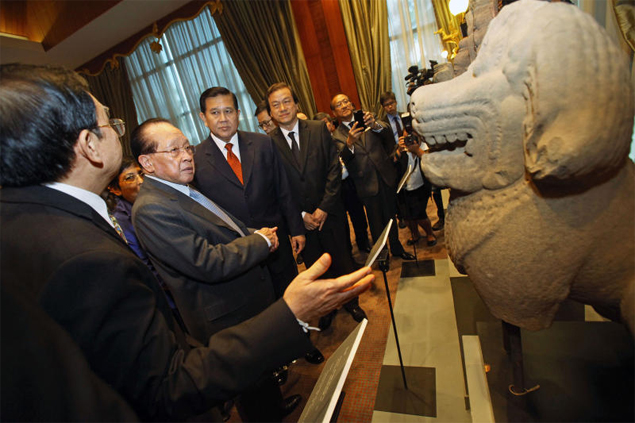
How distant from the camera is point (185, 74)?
7762 millimetres

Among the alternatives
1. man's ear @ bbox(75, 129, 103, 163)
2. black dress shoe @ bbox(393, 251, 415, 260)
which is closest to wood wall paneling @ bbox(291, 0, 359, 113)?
black dress shoe @ bbox(393, 251, 415, 260)

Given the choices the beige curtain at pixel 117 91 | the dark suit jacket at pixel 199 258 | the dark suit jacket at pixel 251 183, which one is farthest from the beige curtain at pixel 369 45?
the beige curtain at pixel 117 91

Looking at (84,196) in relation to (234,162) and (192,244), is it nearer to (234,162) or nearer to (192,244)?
(192,244)

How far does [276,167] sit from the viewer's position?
7.38 ft

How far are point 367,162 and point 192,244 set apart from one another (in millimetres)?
2032

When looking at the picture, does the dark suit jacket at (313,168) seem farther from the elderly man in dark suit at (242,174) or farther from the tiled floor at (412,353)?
the tiled floor at (412,353)

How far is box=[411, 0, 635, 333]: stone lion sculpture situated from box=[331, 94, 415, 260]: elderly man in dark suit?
1.88 metres

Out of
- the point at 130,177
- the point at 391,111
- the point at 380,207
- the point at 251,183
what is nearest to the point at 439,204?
the point at 380,207

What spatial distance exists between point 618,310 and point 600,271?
17 centimetres

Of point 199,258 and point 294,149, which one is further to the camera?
point 294,149

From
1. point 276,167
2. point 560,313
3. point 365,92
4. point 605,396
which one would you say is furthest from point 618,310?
point 365,92

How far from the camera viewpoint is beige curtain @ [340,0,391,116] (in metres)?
5.57

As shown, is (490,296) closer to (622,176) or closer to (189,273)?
(622,176)

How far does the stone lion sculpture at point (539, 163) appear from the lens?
0.71 m
